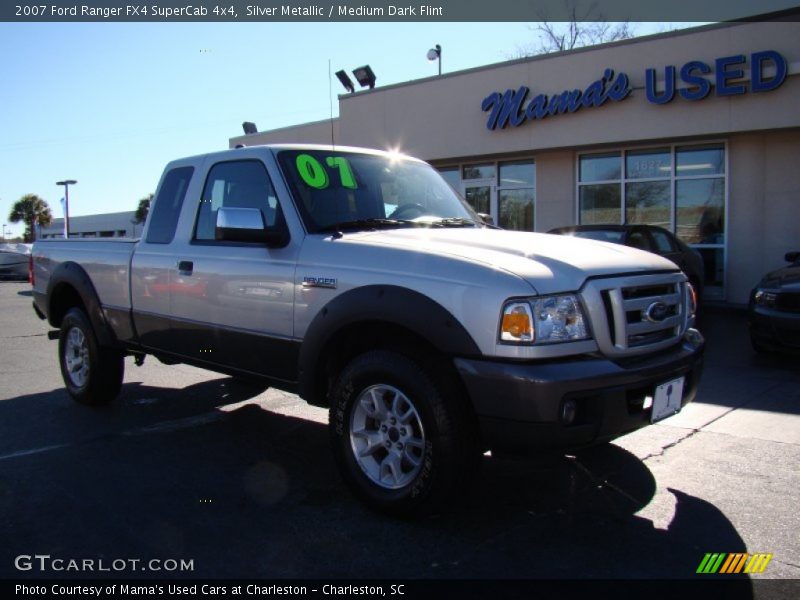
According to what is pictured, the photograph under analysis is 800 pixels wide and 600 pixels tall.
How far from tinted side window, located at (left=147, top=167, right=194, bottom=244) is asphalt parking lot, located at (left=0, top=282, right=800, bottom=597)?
1484mm

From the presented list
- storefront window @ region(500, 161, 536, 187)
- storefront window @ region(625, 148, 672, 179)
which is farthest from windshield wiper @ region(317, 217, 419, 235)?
storefront window @ region(500, 161, 536, 187)

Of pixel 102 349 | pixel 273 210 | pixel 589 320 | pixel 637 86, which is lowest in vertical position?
pixel 102 349

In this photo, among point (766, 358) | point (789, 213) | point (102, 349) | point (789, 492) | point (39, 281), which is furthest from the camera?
point (789, 213)

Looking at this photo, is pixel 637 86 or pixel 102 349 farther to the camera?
pixel 637 86

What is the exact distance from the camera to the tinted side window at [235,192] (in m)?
4.35

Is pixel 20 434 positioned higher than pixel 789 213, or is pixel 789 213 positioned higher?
pixel 789 213

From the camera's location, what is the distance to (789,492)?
150 inches

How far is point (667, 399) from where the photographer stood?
11.2ft

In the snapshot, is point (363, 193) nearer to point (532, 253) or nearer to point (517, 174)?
point (532, 253)

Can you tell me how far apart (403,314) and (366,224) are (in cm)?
104

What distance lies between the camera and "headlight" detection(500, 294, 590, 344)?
3021 millimetres

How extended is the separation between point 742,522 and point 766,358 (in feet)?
16.6

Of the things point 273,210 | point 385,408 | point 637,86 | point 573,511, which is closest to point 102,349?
point 273,210

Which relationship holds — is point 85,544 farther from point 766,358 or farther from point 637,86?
point 637,86
